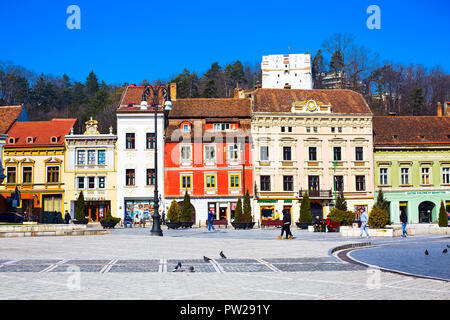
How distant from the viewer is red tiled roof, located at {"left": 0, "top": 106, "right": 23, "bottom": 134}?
56375 millimetres

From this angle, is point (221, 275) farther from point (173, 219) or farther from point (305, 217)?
point (305, 217)

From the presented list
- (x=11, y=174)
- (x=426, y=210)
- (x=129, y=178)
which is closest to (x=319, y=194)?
(x=426, y=210)

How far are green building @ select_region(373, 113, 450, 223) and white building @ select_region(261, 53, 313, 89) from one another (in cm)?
5757

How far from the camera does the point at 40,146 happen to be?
5412 cm

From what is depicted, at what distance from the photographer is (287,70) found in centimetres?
11400

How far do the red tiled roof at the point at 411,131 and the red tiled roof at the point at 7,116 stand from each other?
124 feet

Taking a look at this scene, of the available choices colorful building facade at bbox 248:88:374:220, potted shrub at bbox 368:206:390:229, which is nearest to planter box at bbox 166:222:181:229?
colorful building facade at bbox 248:88:374:220

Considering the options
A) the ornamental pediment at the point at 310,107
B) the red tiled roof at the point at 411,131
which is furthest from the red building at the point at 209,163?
the red tiled roof at the point at 411,131

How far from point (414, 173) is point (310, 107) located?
1267cm

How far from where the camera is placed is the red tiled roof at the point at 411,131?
56281 mm

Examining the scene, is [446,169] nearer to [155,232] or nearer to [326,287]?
[155,232]

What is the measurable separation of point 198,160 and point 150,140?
5255 mm

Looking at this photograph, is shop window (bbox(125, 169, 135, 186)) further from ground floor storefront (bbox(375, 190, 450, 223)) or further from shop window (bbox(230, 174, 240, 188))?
ground floor storefront (bbox(375, 190, 450, 223))
